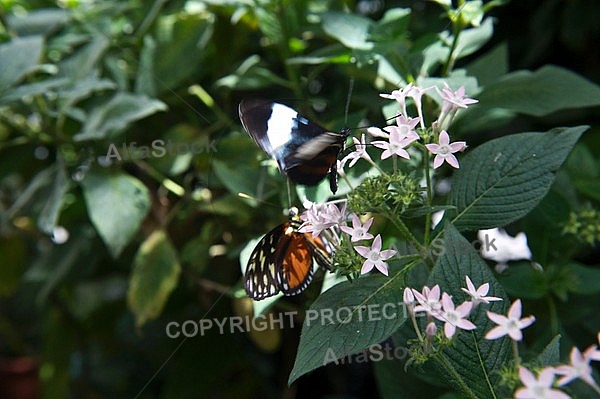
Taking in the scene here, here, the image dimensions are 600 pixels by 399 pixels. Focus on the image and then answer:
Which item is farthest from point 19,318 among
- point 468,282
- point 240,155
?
point 468,282

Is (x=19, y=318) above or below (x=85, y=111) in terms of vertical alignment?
below

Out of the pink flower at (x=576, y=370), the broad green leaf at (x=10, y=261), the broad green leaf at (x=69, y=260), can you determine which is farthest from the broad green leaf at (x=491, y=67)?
the broad green leaf at (x=10, y=261)

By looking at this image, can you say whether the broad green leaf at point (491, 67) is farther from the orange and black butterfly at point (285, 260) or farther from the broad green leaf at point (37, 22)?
the broad green leaf at point (37, 22)

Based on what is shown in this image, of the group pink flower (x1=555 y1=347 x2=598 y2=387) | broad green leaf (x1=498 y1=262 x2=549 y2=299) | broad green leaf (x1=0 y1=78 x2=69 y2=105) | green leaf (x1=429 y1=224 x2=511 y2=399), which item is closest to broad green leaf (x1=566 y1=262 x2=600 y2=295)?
broad green leaf (x1=498 y1=262 x2=549 y2=299)

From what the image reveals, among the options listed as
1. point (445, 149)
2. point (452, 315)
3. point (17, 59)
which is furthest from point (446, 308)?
point (17, 59)

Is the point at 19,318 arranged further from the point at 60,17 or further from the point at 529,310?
the point at 529,310

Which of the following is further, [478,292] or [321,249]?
[321,249]

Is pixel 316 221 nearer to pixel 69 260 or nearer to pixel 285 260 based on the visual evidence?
pixel 285 260
